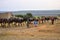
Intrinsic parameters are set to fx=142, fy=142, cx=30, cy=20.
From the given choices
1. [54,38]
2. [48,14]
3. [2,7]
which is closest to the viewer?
[54,38]

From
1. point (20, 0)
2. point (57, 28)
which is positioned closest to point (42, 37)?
point (57, 28)

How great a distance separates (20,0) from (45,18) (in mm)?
394

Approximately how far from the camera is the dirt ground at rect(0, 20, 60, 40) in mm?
1608

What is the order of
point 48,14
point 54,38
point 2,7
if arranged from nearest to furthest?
1. point 54,38
2. point 48,14
3. point 2,7

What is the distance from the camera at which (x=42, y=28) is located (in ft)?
5.45

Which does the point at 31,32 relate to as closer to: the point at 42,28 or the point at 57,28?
the point at 42,28

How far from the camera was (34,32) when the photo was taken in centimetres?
166

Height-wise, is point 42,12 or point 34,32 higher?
point 42,12

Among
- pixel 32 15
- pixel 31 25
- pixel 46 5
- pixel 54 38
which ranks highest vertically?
pixel 46 5

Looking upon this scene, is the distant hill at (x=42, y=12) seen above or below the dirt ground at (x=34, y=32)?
above

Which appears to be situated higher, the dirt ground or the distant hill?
the distant hill

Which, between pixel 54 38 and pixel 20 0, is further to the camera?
pixel 20 0

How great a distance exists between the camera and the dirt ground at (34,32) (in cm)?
161

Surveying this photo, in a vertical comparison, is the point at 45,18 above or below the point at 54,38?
above
